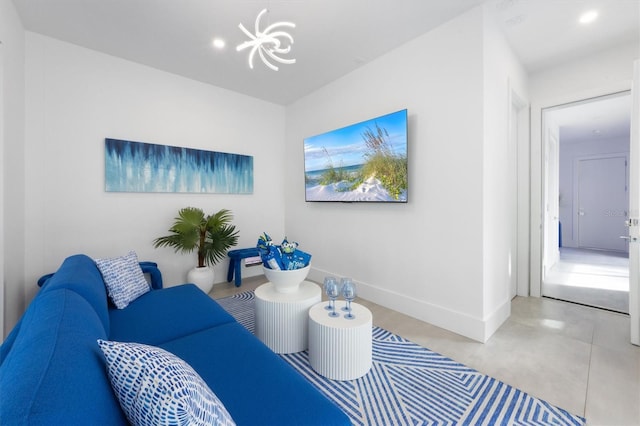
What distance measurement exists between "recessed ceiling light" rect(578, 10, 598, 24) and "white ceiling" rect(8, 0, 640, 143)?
44 millimetres

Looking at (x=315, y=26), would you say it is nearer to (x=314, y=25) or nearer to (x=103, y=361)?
(x=314, y=25)

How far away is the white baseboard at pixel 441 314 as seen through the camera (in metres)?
2.28

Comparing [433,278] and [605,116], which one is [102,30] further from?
[605,116]

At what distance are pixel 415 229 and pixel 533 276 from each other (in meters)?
1.83

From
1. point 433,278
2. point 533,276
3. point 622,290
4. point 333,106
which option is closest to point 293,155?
point 333,106

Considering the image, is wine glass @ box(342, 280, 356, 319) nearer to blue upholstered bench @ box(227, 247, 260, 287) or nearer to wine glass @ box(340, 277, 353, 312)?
wine glass @ box(340, 277, 353, 312)

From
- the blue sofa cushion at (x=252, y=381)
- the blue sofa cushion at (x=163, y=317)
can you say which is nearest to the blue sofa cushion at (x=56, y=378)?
the blue sofa cushion at (x=252, y=381)

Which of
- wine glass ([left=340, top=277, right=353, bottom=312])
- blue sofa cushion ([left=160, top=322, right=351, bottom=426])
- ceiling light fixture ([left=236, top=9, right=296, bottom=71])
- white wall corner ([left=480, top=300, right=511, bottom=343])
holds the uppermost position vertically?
ceiling light fixture ([left=236, top=9, right=296, bottom=71])

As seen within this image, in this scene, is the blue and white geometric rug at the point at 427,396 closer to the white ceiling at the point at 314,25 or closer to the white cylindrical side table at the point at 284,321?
the white cylindrical side table at the point at 284,321

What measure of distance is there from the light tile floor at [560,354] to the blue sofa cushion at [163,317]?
1.61 m

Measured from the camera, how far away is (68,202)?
276cm

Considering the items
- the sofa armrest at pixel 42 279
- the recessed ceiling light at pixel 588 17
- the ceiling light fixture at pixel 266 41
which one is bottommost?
the sofa armrest at pixel 42 279

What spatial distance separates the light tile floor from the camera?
1583 mm

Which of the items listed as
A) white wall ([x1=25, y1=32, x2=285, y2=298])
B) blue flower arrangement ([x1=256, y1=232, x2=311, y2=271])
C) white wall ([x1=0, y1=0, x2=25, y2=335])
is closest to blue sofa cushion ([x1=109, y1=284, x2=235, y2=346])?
blue flower arrangement ([x1=256, y1=232, x2=311, y2=271])
